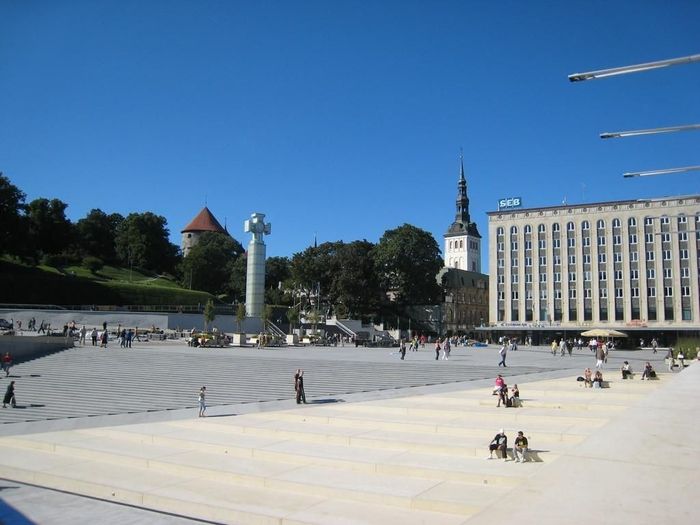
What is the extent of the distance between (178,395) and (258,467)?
12723mm

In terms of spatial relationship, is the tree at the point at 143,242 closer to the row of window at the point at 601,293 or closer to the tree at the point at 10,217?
the tree at the point at 10,217

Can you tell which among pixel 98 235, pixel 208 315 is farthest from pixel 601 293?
pixel 98 235

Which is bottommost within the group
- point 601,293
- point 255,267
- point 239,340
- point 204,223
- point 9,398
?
point 9,398

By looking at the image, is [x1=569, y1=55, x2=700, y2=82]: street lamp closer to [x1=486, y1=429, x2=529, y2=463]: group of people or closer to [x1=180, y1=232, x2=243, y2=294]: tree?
[x1=486, y1=429, x2=529, y2=463]: group of people

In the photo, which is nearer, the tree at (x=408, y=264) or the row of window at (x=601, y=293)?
the row of window at (x=601, y=293)

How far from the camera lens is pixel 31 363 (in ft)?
113

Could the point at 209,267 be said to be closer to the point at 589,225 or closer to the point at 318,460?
the point at 589,225

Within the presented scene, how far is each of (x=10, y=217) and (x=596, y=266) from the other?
7002 centimetres

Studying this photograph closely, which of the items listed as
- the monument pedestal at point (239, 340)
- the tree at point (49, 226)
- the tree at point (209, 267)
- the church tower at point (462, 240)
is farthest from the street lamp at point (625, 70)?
the church tower at point (462, 240)

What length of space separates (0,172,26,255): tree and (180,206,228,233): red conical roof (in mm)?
68684

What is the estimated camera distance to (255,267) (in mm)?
68375

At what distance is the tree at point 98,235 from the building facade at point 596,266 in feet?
207

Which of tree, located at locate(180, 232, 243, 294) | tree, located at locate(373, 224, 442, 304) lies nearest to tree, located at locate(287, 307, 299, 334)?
tree, located at locate(373, 224, 442, 304)

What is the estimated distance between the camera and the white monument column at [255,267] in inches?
2677
